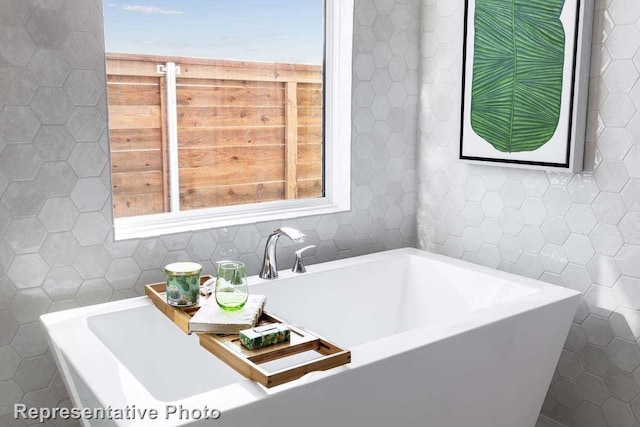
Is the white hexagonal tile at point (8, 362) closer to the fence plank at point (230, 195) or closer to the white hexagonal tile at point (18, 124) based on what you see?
the white hexagonal tile at point (18, 124)

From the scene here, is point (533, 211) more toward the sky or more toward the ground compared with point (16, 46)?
more toward the ground

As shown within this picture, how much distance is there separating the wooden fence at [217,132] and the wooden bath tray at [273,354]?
81 cm

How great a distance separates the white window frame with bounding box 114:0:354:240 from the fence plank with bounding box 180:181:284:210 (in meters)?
0.03

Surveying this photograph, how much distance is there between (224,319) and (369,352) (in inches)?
18.1

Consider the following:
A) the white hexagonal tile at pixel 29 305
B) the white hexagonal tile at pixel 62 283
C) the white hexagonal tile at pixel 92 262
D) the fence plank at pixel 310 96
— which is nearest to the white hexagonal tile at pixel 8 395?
the white hexagonal tile at pixel 29 305

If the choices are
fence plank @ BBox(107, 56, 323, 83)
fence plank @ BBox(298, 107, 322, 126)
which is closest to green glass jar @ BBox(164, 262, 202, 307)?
fence plank @ BBox(107, 56, 323, 83)

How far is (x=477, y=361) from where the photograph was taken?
2.06m

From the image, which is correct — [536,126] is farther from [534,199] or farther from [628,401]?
[628,401]

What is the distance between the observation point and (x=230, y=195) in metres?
2.85

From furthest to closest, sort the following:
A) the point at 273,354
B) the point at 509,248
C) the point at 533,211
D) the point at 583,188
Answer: the point at 509,248, the point at 533,211, the point at 583,188, the point at 273,354

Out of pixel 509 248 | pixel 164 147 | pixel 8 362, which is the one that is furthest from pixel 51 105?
pixel 509 248

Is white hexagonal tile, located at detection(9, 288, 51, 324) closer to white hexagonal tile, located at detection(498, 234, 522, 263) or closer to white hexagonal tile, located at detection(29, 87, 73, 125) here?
white hexagonal tile, located at detection(29, 87, 73, 125)

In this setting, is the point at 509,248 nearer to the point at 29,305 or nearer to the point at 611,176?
the point at 611,176

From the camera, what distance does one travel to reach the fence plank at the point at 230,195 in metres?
2.74
